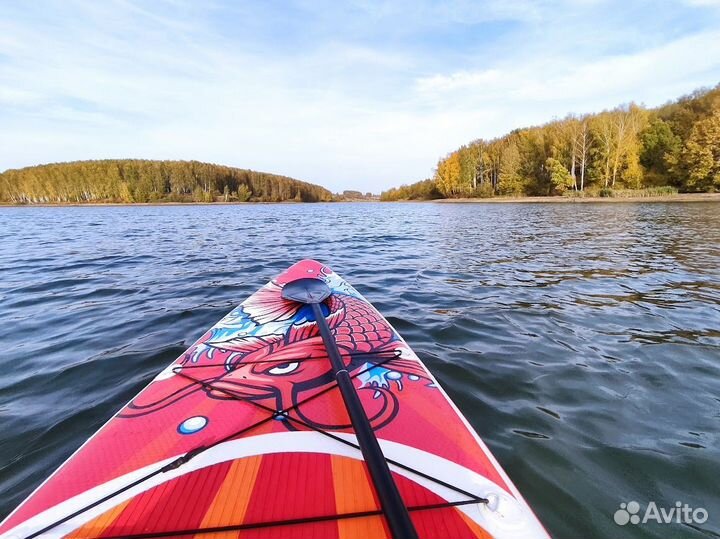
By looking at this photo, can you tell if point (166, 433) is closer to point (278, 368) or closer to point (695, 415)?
point (278, 368)

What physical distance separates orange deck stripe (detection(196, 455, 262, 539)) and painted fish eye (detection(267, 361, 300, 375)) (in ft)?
2.86

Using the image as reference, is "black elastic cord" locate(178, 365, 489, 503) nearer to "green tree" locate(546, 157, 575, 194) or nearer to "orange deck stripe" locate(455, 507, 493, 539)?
"orange deck stripe" locate(455, 507, 493, 539)

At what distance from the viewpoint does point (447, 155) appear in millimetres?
73000

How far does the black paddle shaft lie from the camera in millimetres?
1157

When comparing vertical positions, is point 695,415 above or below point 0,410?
below

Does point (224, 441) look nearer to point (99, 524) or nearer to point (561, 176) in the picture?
point (99, 524)

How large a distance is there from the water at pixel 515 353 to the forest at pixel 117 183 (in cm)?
9775

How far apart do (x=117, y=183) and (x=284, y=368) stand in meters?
119

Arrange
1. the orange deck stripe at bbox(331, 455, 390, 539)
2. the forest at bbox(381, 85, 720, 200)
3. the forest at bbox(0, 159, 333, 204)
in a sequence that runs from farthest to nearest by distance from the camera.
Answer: the forest at bbox(0, 159, 333, 204) < the forest at bbox(381, 85, 720, 200) < the orange deck stripe at bbox(331, 455, 390, 539)

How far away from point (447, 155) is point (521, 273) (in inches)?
2838

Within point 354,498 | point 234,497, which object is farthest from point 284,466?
point 354,498

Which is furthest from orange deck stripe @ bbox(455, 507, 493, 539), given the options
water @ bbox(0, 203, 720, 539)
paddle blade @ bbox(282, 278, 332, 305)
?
paddle blade @ bbox(282, 278, 332, 305)

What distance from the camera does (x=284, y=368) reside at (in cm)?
258

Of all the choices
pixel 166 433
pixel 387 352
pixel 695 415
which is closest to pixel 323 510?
pixel 166 433
